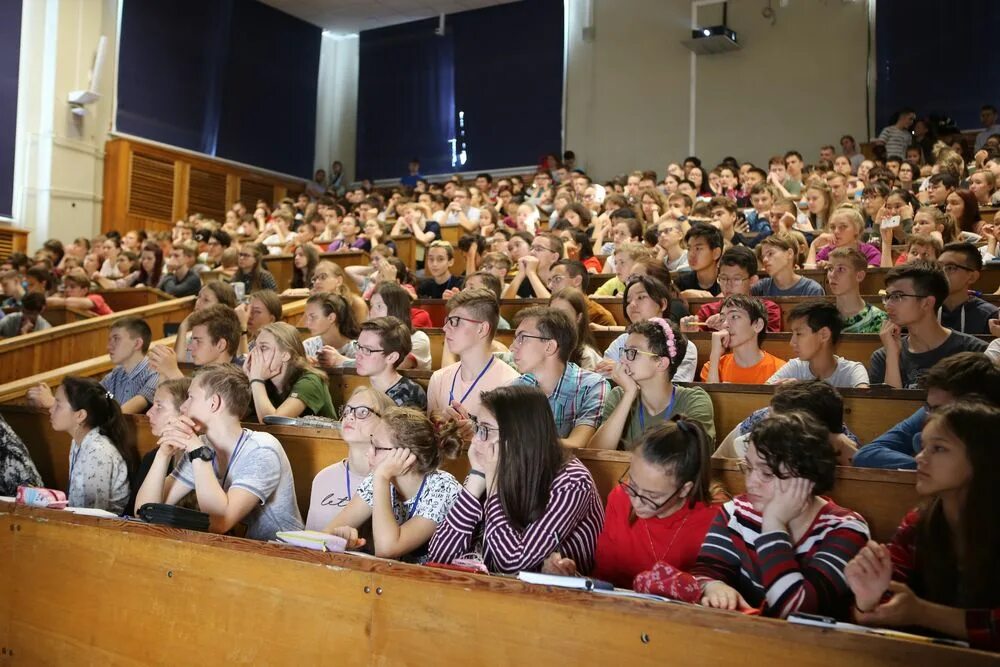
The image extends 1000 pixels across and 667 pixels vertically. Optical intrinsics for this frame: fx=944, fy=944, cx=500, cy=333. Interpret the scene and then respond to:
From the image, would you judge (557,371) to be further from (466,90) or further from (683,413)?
(466,90)

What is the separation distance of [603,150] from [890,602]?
9493mm

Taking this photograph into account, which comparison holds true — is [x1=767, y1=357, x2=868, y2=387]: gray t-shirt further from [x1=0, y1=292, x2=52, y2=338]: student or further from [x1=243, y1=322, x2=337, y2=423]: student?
[x1=0, y1=292, x2=52, y2=338]: student

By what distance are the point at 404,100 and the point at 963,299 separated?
31.3 feet

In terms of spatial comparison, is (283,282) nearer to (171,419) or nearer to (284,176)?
(171,419)

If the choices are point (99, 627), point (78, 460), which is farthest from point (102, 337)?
point (99, 627)

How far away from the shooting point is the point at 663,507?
188cm

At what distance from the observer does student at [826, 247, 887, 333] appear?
3.36 metres

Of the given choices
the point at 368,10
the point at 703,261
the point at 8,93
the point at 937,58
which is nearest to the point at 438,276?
the point at 703,261

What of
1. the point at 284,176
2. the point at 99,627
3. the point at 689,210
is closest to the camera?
the point at 99,627

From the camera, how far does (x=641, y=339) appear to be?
8.19 ft

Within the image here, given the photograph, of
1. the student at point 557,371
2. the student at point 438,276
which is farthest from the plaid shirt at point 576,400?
the student at point 438,276

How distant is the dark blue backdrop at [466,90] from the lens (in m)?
11.0

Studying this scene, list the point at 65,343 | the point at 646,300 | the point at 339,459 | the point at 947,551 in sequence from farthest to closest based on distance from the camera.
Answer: the point at 65,343, the point at 646,300, the point at 339,459, the point at 947,551

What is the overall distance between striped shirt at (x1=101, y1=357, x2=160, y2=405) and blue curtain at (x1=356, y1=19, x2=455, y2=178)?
8.22 m
